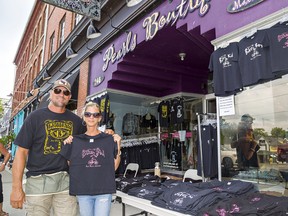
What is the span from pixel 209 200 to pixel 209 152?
7.85 ft

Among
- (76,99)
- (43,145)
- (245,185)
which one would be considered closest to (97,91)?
(76,99)

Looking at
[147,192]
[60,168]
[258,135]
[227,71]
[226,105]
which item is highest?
[227,71]

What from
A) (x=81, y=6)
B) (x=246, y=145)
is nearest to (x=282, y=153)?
(x=246, y=145)

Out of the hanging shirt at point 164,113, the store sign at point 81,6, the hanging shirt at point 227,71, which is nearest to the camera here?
the hanging shirt at point 227,71

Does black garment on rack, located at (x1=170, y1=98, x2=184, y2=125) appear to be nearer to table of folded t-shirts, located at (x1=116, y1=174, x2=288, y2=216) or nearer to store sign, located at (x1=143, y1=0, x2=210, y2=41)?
store sign, located at (x1=143, y1=0, x2=210, y2=41)

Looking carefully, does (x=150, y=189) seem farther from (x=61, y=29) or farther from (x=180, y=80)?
(x=61, y=29)

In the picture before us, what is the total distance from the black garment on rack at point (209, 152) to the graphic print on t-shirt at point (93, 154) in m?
2.87

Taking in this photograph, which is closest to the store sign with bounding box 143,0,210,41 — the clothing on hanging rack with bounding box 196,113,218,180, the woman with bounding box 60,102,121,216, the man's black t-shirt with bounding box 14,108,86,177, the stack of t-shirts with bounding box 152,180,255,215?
the clothing on hanging rack with bounding box 196,113,218,180

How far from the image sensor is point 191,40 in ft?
19.6

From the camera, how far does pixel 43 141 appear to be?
253cm

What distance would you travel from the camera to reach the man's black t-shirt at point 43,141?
8.14 ft

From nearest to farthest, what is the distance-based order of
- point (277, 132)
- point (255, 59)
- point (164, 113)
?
1. point (255, 59)
2. point (277, 132)
3. point (164, 113)

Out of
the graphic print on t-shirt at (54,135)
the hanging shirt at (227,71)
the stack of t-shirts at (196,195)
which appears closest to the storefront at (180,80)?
the hanging shirt at (227,71)

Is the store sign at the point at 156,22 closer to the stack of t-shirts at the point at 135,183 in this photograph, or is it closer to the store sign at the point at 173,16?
the store sign at the point at 173,16
